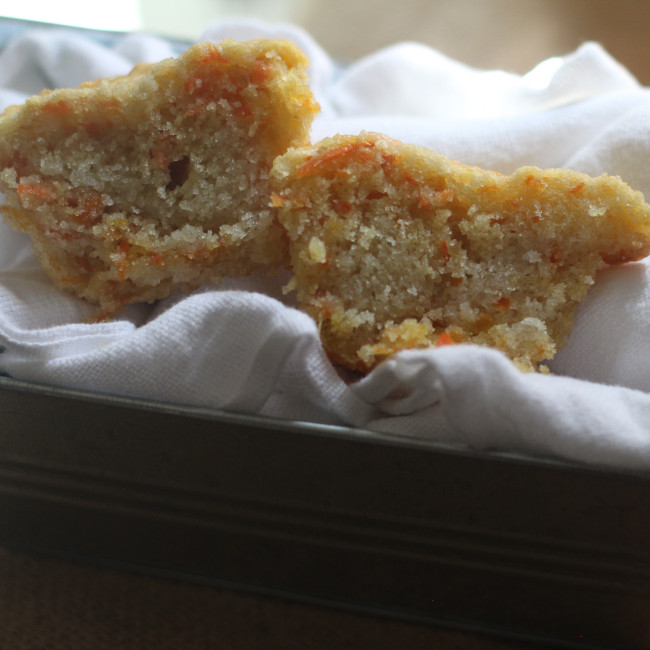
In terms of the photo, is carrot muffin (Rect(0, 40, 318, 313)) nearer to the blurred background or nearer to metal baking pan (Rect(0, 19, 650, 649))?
metal baking pan (Rect(0, 19, 650, 649))

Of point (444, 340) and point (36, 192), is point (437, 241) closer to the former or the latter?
point (444, 340)

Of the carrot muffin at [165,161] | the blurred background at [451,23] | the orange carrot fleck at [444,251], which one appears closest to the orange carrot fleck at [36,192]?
the carrot muffin at [165,161]

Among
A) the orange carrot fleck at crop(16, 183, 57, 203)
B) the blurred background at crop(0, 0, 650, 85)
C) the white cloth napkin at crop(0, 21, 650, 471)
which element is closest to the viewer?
the white cloth napkin at crop(0, 21, 650, 471)

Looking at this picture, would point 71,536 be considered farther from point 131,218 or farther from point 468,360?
point 468,360

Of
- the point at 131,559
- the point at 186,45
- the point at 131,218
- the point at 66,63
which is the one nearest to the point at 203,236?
the point at 131,218

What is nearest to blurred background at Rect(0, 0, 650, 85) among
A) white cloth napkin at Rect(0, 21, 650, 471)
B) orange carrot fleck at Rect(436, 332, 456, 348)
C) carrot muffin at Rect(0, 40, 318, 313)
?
white cloth napkin at Rect(0, 21, 650, 471)

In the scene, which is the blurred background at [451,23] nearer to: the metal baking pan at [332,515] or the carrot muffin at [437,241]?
the carrot muffin at [437,241]
